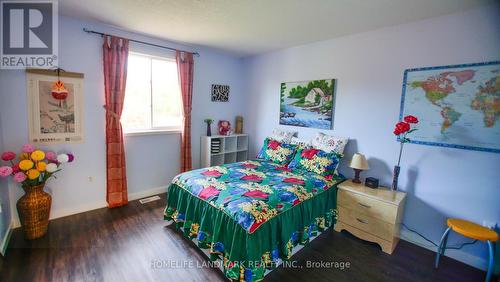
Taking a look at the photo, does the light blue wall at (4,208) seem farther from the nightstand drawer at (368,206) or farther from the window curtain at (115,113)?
the nightstand drawer at (368,206)

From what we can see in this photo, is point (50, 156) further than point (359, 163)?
No

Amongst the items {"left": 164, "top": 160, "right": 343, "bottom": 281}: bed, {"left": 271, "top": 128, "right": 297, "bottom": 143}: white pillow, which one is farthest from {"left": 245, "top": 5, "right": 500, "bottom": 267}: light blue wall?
{"left": 164, "top": 160, "right": 343, "bottom": 281}: bed

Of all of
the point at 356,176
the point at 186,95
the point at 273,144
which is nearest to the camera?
the point at 356,176

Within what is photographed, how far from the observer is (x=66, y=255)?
208cm

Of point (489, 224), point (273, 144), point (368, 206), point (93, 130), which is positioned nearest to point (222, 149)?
point (273, 144)

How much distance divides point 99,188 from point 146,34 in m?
2.21

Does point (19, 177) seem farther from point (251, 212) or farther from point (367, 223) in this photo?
point (367, 223)

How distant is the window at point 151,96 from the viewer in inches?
126

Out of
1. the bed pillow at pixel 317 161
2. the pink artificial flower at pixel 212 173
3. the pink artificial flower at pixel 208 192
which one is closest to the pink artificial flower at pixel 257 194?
the pink artificial flower at pixel 208 192

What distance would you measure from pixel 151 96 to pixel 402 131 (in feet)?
10.9

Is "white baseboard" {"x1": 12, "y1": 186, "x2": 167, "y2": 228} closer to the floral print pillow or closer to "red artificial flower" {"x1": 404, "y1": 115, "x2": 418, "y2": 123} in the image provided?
the floral print pillow

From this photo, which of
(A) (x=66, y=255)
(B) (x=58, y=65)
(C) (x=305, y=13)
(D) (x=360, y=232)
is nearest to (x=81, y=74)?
(B) (x=58, y=65)

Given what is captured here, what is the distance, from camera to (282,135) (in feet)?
12.0

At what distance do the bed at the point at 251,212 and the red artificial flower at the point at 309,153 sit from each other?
0.22 meters
